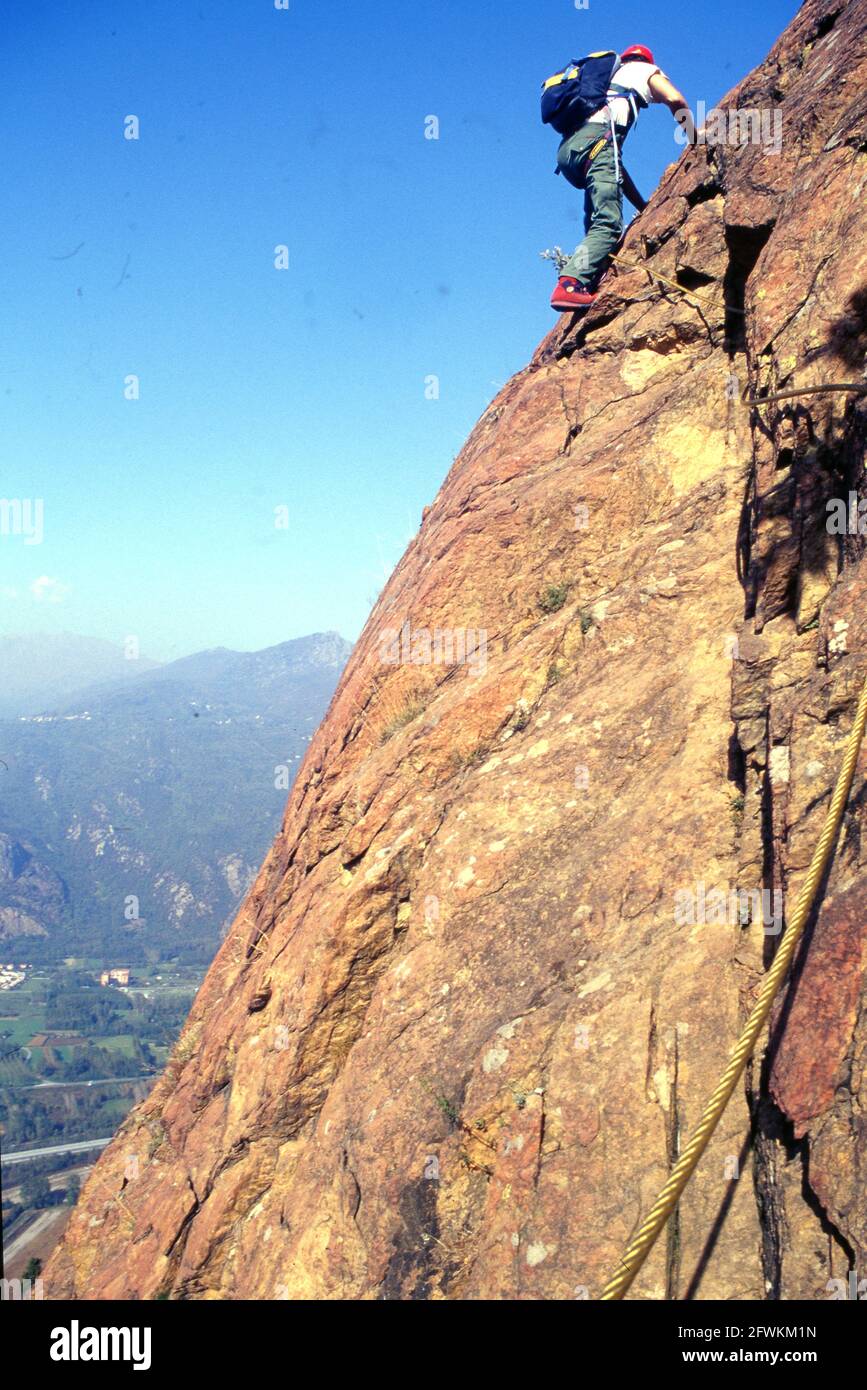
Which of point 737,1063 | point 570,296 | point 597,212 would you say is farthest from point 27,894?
point 737,1063

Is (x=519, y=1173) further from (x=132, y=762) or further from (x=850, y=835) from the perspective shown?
(x=132, y=762)

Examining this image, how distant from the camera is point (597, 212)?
12.0m

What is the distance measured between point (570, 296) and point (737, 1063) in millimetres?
10126

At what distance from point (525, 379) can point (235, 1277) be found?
1123 centimetres

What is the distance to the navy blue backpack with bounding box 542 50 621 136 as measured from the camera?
1200 centimetres

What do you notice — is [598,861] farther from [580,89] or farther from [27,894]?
[27,894]

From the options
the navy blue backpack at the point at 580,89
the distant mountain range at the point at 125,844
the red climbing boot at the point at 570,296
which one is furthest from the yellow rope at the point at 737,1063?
the distant mountain range at the point at 125,844

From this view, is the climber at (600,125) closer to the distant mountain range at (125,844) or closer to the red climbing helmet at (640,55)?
the red climbing helmet at (640,55)

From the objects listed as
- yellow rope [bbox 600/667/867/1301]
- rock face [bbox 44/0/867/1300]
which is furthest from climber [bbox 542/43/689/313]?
yellow rope [bbox 600/667/867/1301]

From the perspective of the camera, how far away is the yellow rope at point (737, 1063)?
3.75 m

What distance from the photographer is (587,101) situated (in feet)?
→ 39.4

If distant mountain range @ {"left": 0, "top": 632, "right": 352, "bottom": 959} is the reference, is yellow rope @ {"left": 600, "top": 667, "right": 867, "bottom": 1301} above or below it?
above

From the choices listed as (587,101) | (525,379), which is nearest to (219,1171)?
(525,379)

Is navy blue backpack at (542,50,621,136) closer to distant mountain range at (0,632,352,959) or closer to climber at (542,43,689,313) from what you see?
climber at (542,43,689,313)
